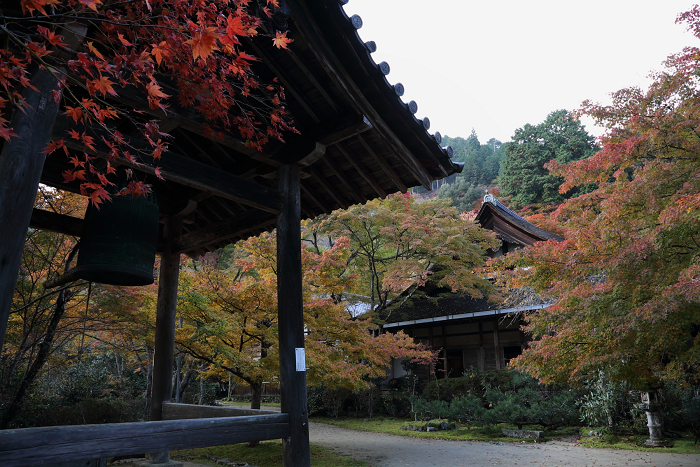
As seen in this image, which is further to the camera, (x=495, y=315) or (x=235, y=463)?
(x=495, y=315)

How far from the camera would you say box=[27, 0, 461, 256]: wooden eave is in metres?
3.21

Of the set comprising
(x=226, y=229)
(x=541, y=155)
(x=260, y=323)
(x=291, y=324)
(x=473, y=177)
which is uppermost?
(x=473, y=177)

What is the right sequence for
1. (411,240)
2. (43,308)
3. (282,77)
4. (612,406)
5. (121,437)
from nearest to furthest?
1. (121,437)
2. (282,77)
3. (43,308)
4. (612,406)
5. (411,240)

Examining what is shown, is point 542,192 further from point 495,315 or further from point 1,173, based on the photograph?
point 1,173

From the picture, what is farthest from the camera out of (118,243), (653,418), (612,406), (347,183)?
(612,406)

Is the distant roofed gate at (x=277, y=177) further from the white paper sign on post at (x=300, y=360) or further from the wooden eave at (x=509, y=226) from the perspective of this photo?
the wooden eave at (x=509, y=226)

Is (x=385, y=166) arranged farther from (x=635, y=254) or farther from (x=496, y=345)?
(x=496, y=345)

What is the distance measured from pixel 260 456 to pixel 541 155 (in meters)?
27.5

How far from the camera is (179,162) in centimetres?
325

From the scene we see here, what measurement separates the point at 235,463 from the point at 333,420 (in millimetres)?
8129

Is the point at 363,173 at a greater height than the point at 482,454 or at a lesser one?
greater

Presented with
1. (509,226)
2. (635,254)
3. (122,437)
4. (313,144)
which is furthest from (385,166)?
(509,226)

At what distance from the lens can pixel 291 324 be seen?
3.61 m

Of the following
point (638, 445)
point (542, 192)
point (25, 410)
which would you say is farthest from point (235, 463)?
point (542, 192)
